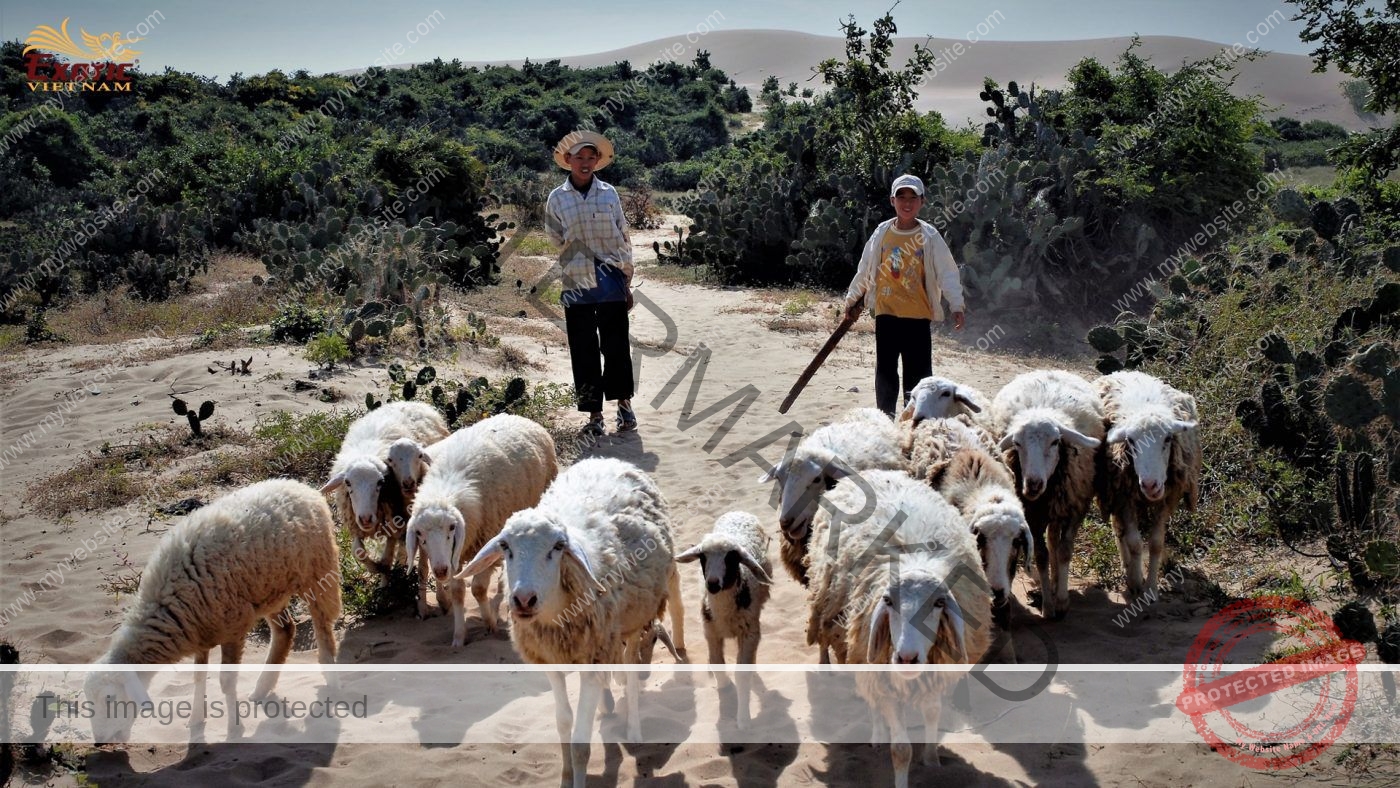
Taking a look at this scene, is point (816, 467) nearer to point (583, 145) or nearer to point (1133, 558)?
point (1133, 558)

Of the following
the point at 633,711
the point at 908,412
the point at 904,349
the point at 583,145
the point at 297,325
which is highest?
the point at 583,145

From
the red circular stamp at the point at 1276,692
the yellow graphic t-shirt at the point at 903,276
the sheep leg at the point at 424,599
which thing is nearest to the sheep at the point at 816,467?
the yellow graphic t-shirt at the point at 903,276

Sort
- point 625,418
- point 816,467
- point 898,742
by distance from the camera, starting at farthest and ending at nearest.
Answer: point 625,418 < point 816,467 < point 898,742

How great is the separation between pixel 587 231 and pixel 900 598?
564 cm

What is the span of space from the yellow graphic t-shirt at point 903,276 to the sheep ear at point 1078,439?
181 centimetres

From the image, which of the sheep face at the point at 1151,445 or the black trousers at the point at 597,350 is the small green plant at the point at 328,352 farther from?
the sheep face at the point at 1151,445

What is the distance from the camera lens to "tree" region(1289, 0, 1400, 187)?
11031 millimetres

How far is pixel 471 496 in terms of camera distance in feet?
19.7

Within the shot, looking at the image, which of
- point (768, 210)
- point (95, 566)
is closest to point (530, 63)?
point (768, 210)

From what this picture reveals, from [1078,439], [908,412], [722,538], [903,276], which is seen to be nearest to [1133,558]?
[1078,439]

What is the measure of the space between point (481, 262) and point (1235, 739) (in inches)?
555

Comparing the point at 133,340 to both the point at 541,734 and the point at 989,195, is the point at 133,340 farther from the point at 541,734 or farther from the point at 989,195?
the point at 989,195

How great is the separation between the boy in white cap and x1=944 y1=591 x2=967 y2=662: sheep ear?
3308 millimetres

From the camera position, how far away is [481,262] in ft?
53.5
